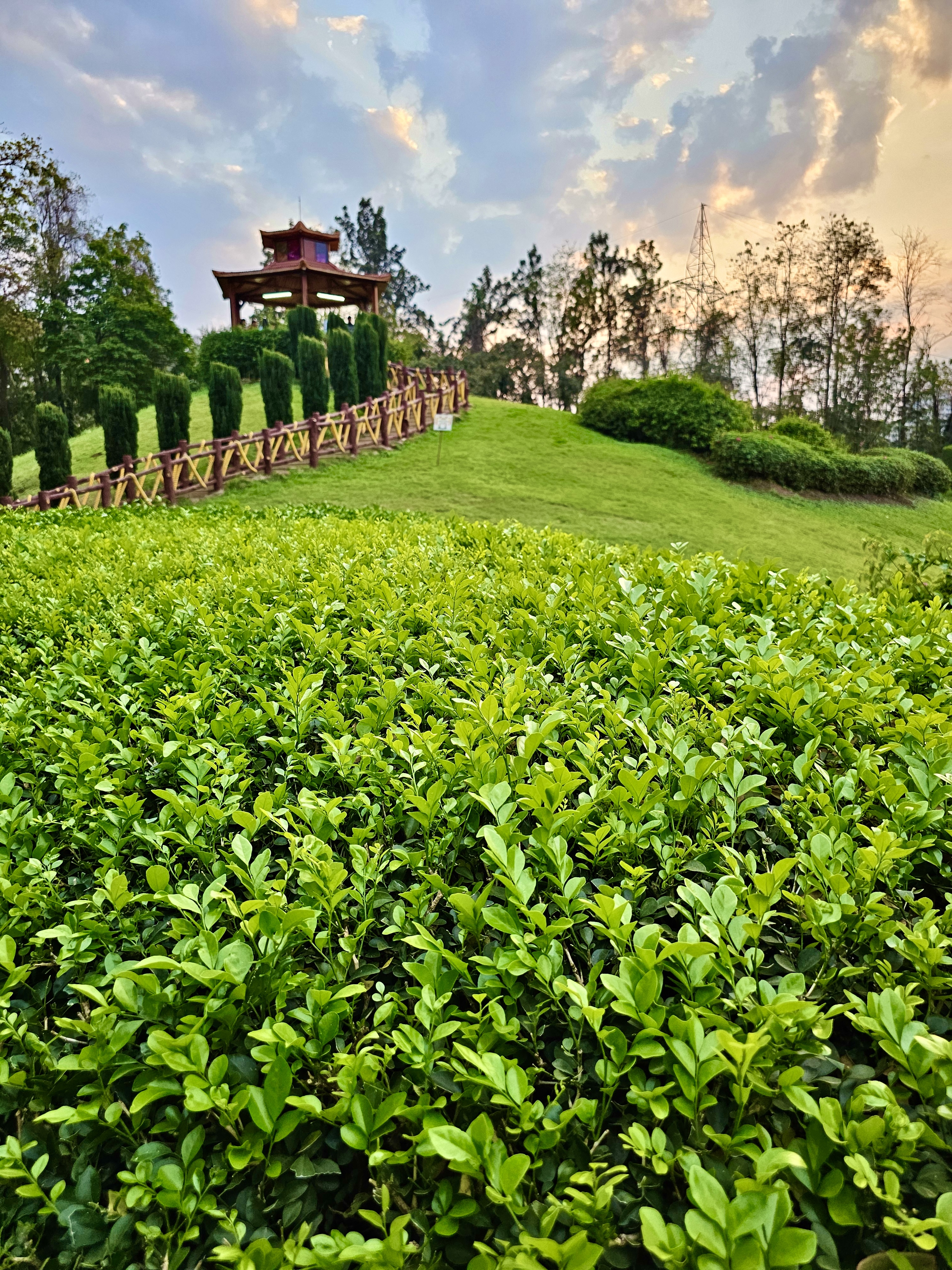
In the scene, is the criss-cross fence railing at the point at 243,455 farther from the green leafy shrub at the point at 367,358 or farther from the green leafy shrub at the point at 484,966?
the green leafy shrub at the point at 484,966

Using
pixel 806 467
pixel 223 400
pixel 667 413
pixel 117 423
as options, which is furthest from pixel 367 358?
pixel 806 467

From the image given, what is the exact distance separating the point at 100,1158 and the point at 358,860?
70 centimetres

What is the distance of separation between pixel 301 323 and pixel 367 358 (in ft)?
17.6

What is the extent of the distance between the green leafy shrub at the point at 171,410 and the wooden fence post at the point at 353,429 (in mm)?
3962

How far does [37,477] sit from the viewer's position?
2005 cm

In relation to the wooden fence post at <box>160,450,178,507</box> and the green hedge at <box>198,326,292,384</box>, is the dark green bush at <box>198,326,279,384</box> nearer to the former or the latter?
the green hedge at <box>198,326,292,384</box>

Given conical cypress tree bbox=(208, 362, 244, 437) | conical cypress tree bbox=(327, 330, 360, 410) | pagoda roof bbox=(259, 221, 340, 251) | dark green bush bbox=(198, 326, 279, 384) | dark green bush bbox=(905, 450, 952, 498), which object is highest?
pagoda roof bbox=(259, 221, 340, 251)

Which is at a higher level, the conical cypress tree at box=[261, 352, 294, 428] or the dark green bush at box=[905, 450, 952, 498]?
the conical cypress tree at box=[261, 352, 294, 428]

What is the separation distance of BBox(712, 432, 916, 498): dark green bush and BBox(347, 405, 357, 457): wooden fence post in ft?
35.8

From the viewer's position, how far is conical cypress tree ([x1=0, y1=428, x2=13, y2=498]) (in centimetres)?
1484

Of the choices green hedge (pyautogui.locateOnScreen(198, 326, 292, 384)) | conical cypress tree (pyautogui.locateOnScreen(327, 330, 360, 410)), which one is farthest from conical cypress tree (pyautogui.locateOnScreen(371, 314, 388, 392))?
green hedge (pyautogui.locateOnScreen(198, 326, 292, 384))

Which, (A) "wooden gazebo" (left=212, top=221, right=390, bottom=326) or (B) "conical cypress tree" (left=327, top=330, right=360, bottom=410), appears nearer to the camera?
(B) "conical cypress tree" (left=327, top=330, right=360, bottom=410)

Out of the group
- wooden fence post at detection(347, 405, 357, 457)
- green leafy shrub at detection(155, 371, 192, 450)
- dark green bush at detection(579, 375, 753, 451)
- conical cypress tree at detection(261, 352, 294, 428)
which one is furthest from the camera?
dark green bush at detection(579, 375, 753, 451)

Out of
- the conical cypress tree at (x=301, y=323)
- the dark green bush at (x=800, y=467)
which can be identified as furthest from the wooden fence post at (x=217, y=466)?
the dark green bush at (x=800, y=467)
